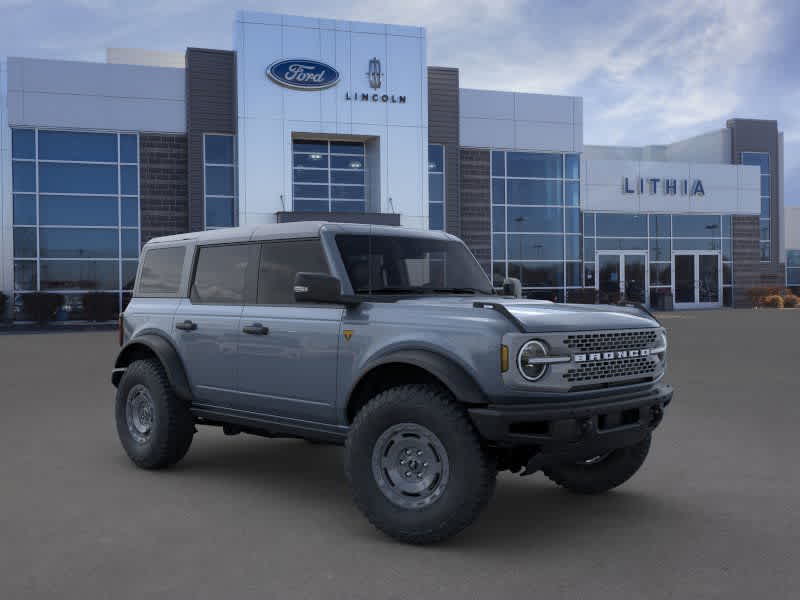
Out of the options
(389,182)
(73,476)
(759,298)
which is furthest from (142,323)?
(759,298)

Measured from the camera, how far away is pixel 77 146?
1162 inches

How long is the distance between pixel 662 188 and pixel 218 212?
22.7 metres

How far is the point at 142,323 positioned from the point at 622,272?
119 feet

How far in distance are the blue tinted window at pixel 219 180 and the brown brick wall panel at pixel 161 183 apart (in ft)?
3.42

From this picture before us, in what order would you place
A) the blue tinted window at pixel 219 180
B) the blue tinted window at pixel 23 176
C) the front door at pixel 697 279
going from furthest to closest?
the front door at pixel 697 279 < the blue tinted window at pixel 219 180 < the blue tinted window at pixel 23 176

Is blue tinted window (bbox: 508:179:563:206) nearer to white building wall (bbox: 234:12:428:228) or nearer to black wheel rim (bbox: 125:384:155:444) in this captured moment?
white building wall (bbox: 234:12:428:228)

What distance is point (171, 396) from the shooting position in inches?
264

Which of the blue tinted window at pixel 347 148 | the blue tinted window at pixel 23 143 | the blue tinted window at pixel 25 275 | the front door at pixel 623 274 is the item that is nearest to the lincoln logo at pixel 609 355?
the blue tinted window at pixel 347 148

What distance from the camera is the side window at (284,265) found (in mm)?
5902

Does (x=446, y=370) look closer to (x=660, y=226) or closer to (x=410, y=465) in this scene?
(x=410, y=465)

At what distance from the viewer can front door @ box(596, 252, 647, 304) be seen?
40.4 metres

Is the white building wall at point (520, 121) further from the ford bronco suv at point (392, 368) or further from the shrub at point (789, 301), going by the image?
the ford bronco suv at point (392, 368)

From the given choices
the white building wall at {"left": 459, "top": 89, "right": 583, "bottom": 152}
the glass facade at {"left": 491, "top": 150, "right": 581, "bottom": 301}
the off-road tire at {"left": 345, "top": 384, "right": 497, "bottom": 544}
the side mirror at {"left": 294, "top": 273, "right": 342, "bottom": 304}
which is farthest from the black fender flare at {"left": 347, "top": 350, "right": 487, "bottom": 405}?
the white building wall at {"left": 459, "top": 89, "right": 583, "bottom": 152}

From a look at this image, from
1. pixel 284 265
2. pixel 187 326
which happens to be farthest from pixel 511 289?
pixel 187 326
